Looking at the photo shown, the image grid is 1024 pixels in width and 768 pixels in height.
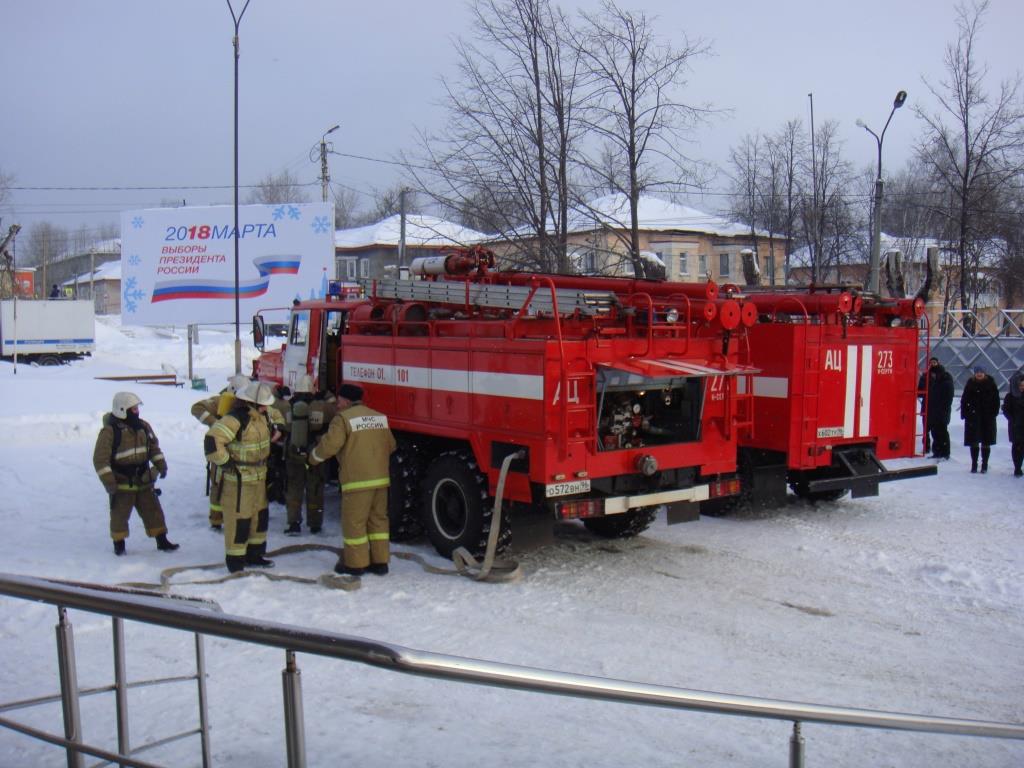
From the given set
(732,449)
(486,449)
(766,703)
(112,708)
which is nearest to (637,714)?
(766,703)

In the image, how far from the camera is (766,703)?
2.81 meters

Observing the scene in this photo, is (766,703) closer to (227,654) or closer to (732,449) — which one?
(227,654)

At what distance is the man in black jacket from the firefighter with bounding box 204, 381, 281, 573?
10.4m

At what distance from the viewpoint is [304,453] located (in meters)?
9.73

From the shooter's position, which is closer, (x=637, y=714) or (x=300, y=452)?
(x=637, y=714)

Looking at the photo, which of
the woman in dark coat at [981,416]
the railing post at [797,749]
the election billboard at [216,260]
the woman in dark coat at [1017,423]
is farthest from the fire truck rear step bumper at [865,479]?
the election billboard at [216,260]

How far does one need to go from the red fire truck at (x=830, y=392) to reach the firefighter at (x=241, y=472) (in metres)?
4.94

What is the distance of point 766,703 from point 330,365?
8.86 meters

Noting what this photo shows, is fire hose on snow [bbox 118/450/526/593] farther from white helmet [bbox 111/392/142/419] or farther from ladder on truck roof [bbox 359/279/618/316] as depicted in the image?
white helmet [bbox 111/392/142/419]

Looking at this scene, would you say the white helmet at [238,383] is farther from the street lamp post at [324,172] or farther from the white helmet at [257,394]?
the street lamp post at [324,172]

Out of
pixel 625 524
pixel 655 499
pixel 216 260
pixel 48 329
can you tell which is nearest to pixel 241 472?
pixel 655 499

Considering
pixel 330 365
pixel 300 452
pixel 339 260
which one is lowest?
pixel 300 452

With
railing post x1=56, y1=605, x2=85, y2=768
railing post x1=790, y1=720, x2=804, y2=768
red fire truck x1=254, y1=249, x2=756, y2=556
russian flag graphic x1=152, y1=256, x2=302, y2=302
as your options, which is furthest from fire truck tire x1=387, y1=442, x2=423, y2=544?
russian flag graphic x1=152, y1=256, x2=302, y2=302

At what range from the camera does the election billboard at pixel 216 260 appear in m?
33.4
